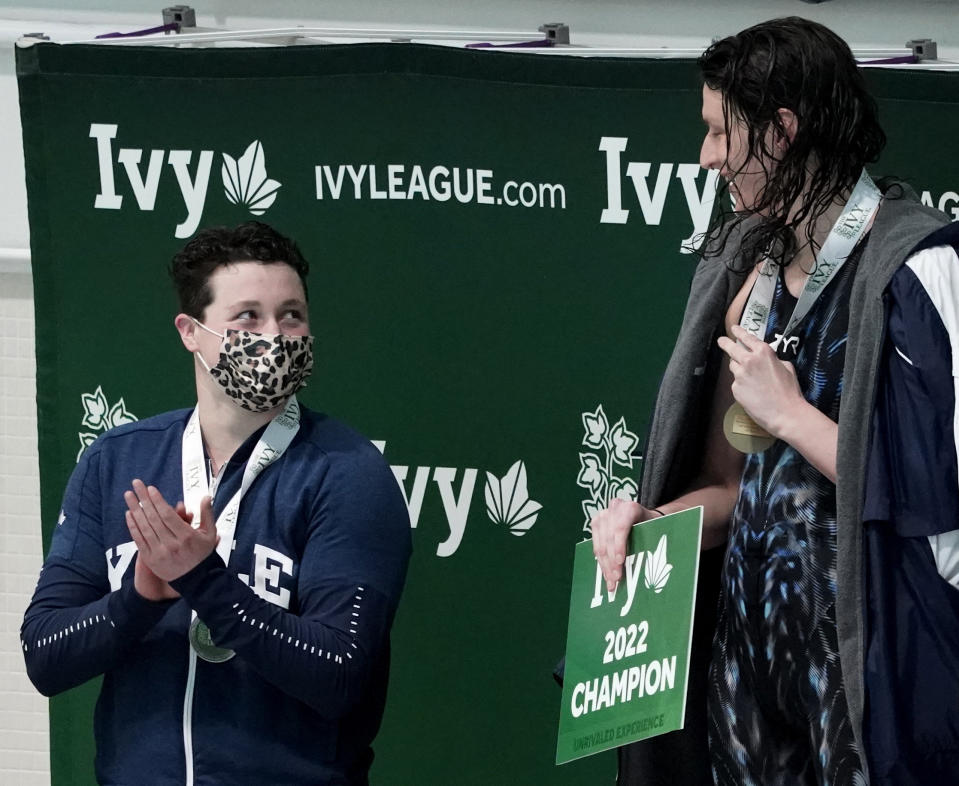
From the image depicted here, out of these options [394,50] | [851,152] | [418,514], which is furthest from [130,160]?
[851,152]

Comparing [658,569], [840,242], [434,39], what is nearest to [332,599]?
[658,569]

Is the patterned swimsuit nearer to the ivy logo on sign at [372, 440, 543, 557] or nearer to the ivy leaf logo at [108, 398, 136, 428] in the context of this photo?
the ivy logo on sign at [372, 440, 543, 557]

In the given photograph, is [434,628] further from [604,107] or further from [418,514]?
[604,107]

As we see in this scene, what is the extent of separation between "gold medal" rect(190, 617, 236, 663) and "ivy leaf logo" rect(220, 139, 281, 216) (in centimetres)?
133

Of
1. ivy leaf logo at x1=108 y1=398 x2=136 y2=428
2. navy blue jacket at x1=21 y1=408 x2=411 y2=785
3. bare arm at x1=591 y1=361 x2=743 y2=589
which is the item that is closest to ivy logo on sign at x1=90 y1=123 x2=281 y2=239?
ivy leaf logo at x1=108 y1=398 x2=136 y2=428

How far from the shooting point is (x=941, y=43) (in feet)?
10.8

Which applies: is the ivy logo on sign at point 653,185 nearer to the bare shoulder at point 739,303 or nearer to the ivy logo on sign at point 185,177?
the ivy logo on sign at point 185,177

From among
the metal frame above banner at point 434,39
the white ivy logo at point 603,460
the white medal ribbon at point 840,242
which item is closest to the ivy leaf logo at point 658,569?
the white medal ribbon at point 840,242

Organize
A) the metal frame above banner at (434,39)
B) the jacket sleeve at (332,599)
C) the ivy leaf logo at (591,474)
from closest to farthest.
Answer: the jacket sleeve at (332,599) → the metal frame above banner at (434,39) → the ivy leaf logo at (591,474)

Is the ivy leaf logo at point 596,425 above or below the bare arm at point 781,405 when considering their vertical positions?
below

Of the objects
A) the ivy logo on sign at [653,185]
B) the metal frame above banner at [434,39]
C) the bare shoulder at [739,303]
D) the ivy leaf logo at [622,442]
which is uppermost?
the metal frame above banner at [434,39]

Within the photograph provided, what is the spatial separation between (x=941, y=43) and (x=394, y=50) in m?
1.27

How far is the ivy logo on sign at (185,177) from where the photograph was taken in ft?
10.6

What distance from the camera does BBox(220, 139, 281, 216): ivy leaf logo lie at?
3235mm
